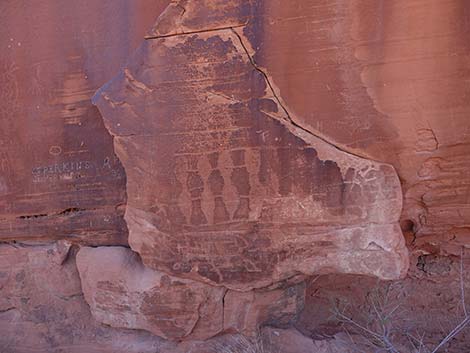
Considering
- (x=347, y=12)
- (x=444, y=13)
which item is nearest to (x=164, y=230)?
(x=347, y=12)

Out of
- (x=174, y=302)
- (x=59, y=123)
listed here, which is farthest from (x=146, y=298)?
(x=59, y=123)

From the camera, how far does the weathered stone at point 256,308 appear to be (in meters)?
2.95

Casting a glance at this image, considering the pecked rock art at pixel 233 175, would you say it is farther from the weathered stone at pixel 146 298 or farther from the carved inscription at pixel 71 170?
the carved inscription at pixel 71 170

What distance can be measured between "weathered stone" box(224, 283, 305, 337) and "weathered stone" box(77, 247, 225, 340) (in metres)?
0.07

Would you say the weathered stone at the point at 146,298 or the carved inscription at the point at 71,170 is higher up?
the carved inscription at the point at 71,170

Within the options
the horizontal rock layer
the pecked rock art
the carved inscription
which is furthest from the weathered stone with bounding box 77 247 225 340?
the carved inscription

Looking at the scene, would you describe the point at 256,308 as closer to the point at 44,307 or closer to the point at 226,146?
the point at 226,146

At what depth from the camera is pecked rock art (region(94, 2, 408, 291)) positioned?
2.53 m

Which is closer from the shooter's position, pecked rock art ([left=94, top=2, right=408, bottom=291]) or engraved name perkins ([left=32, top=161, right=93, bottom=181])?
pecked rock art ([left=94, top=2, right=408, bottom=291])

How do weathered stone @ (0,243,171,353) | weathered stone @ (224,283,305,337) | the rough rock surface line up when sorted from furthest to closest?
weathered stone @ (0,243,171,353)
the rough rock surface
weathered stone @ (224,283,305,337)

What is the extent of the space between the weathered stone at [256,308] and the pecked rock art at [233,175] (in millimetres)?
179

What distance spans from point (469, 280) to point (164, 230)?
2.36m

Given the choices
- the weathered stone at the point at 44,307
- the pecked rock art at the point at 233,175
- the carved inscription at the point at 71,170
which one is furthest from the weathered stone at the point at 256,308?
the carved inscription at the point at 71,170

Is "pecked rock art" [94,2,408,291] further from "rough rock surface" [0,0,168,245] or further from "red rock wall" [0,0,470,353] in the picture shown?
"rough rock surface" [0,0,168,245]
